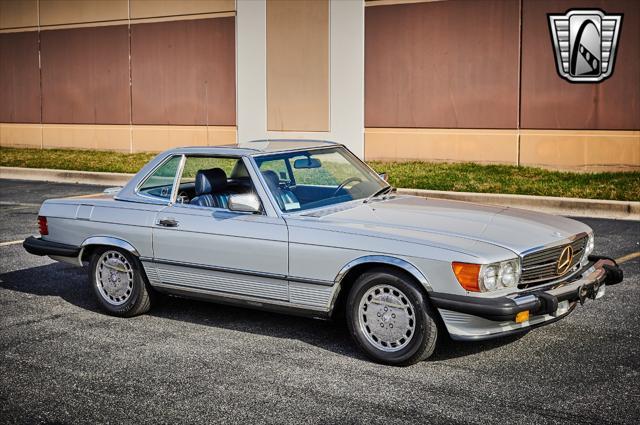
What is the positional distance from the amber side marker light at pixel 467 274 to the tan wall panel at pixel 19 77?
67.5 ft

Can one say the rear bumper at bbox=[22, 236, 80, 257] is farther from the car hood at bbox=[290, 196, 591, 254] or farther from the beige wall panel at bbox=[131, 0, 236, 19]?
the beige wall panel at bbox=[131, 0, 236, 19]

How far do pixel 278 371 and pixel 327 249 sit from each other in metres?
0.88

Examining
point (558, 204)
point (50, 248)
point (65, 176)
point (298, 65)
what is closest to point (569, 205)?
point (558, 204)

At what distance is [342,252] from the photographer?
5.95 m

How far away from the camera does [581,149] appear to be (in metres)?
16.5

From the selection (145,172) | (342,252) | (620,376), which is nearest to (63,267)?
(145,172)

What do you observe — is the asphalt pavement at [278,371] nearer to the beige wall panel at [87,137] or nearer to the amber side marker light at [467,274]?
the amber side marker light at [467,274]

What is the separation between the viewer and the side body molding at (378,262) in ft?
18.5

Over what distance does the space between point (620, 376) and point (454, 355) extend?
42.3 inches

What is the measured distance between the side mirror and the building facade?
37.1 ft

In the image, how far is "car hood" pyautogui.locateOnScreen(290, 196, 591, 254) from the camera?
19.1 feet

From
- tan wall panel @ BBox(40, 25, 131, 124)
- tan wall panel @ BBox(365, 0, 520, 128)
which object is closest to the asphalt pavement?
tan wall panel @ BBox(365, 0, 520, 128)

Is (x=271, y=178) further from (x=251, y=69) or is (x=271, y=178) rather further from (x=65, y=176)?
(x=251, y=69)

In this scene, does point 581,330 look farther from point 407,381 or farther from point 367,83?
point 367,83
